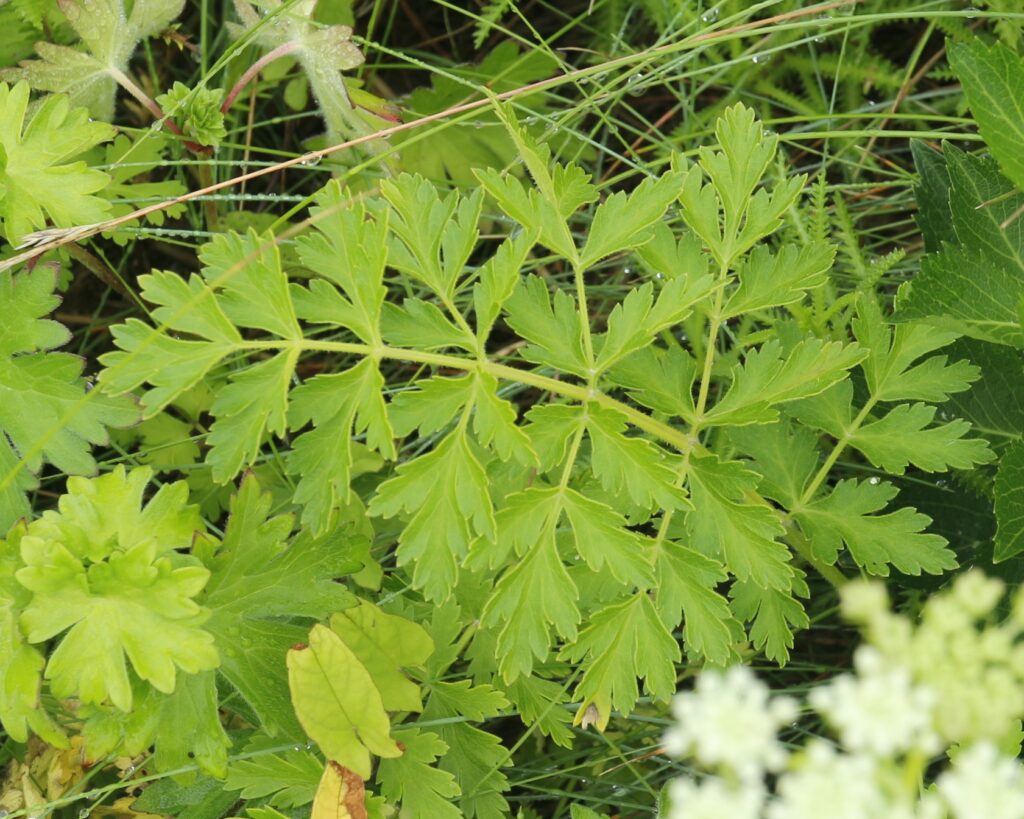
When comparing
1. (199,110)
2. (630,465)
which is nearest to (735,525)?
(630,465)

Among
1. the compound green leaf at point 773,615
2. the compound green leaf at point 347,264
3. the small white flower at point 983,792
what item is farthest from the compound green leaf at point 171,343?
the small white flower at point 983,792

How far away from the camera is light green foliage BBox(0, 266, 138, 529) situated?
223 cm

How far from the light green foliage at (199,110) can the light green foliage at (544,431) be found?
679mm

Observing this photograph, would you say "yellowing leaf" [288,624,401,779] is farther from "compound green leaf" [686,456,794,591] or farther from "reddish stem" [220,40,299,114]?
"reddish stem" [220,40,299,114]

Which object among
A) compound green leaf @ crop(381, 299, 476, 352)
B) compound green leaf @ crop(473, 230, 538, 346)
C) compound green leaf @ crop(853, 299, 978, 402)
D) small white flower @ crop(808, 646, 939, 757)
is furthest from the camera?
compound green leaf @ crop(853, 299, 978, 402)

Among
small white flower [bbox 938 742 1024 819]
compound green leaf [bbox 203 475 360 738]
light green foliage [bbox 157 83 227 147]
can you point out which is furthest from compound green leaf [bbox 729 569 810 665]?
light green foliage [bbox 157 83 227 147]

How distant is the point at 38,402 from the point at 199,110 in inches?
32.3

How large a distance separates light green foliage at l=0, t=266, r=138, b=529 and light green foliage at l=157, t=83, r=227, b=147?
1.77 feet

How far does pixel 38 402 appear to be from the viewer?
7.39 feet

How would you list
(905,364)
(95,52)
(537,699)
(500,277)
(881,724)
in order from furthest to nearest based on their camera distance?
(95,52), (537,699), (905,364), (500,277), (881,724)

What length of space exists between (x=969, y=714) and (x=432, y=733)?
144cm

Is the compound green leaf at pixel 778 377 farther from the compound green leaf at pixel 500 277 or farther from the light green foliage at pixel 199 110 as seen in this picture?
the light green foliage at pixel 199 110

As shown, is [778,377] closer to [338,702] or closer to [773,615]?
[773,615]

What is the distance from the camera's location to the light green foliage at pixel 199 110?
2555 mm
